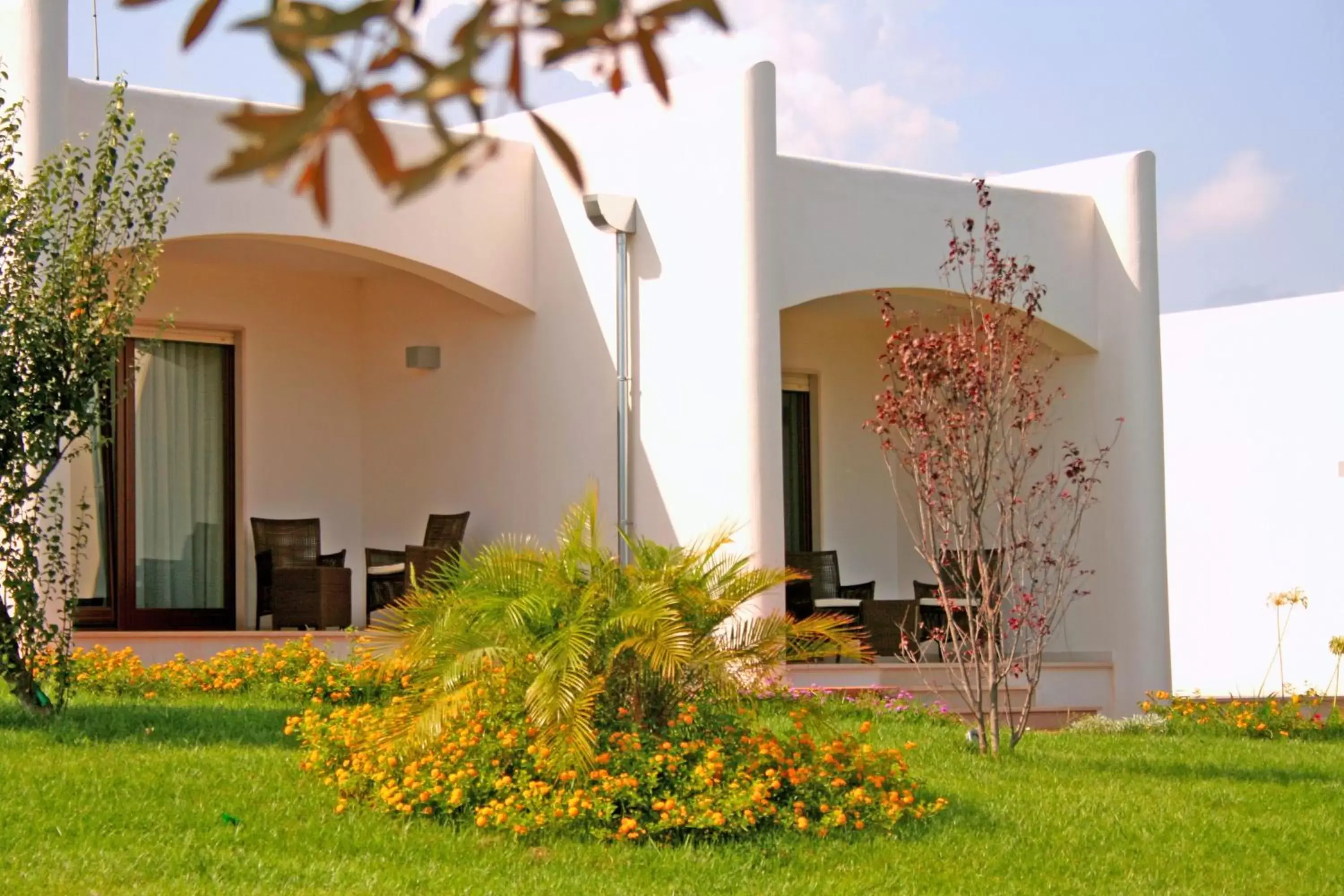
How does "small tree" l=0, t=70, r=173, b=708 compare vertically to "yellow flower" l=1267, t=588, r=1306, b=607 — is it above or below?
above

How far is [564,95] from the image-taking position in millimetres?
13062

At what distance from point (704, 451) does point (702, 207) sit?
168 centimetres

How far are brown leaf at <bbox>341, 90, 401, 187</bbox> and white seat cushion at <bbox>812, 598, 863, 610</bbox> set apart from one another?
39.9 ft

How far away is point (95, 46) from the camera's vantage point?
41.6 feet

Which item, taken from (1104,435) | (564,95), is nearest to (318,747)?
(564,95)

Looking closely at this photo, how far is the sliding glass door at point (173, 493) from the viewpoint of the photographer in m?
13.2

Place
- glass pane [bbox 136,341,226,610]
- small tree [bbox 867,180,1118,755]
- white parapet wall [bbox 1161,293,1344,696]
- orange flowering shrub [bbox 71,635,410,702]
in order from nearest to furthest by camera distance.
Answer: small tree [bbox 867,180,1118,755], orange flowering shrub [bbox 71,635,410,702], glass pane [bbox 136,341,226,610], white parapet wall [bbox 1161,293,1344,696]

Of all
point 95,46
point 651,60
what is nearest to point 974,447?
point 95,46

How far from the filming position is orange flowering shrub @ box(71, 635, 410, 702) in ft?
32.7

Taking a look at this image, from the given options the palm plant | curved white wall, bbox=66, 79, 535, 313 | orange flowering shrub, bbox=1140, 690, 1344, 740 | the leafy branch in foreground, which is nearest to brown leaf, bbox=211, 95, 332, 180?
the leafy branch in foreground

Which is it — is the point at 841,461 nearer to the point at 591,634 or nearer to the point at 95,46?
the point at 95,46

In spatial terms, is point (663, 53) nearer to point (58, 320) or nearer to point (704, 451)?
point (58, 320)

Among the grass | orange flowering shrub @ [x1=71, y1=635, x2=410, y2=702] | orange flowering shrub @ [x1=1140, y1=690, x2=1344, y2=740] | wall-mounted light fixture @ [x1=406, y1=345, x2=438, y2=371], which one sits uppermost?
wall-mounted light fixture @ [x1=406, y1=345, x2=438, y2=371]

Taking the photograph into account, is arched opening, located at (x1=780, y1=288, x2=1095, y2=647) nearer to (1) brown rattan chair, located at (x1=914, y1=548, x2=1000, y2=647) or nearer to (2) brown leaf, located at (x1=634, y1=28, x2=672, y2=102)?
(1) brown rattan chair, located at (x1=914, y1=548, x2=1000, y2=647)
